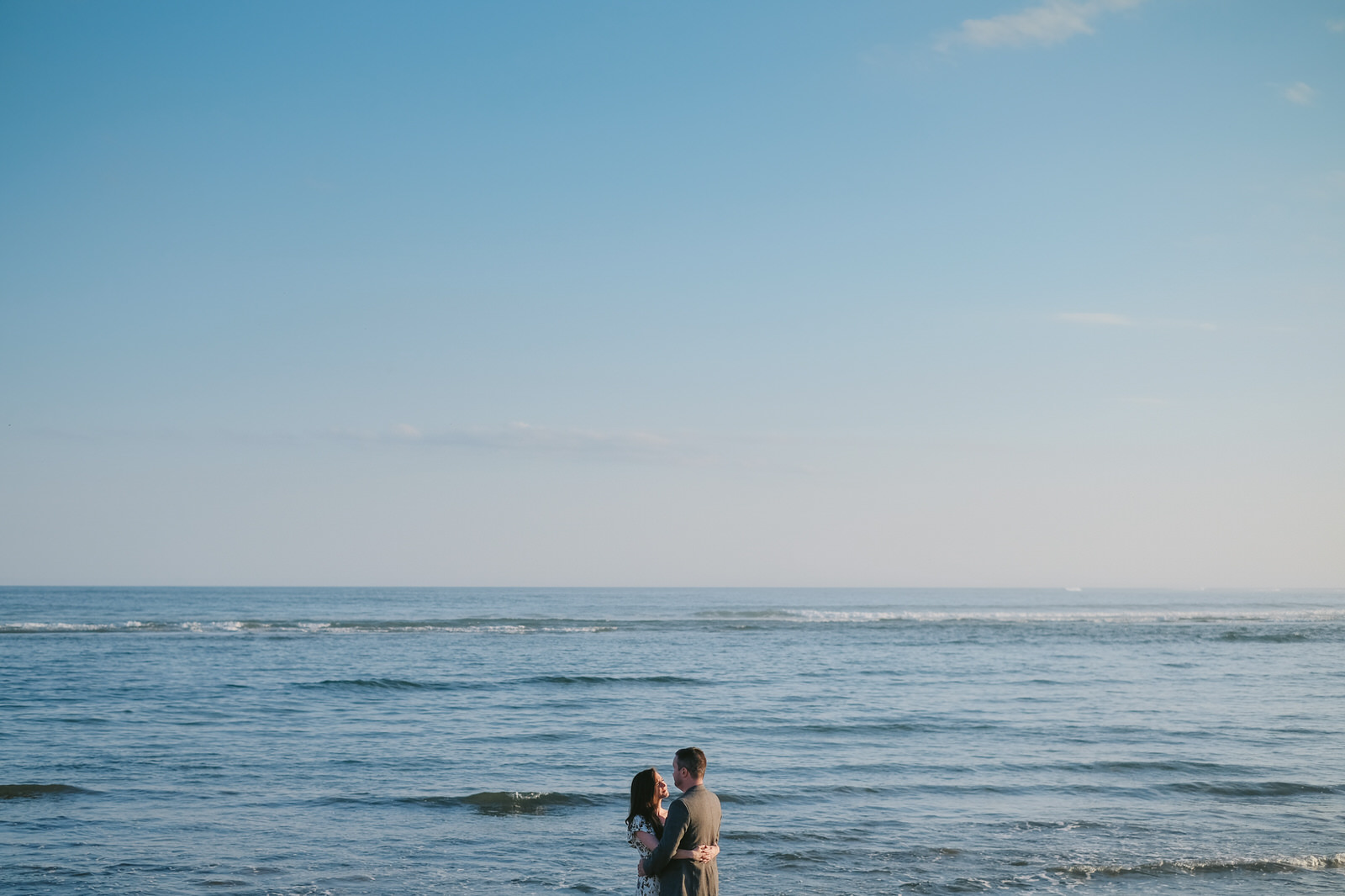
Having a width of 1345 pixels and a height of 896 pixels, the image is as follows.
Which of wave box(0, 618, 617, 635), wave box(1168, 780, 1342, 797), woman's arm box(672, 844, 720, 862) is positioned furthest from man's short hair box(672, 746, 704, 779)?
wave box(0, 618, 617, 635)

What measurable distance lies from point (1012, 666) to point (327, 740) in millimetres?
21486

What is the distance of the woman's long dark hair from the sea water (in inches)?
171

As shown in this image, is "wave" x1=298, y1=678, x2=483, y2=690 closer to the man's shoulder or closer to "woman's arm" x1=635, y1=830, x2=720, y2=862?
"woman's arm" x1=635, y1=830, x2=720, y2=862

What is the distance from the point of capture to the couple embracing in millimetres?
5559

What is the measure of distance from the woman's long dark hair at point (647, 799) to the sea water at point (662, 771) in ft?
14.3

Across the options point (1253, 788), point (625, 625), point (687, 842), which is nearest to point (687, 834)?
point (687, 842)

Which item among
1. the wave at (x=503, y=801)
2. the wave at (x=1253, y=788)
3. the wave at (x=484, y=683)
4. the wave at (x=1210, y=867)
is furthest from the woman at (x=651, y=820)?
the wave at (x=484, y=683)

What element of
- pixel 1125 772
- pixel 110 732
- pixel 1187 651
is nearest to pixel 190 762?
pixel 110 732

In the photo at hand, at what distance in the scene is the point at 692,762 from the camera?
5660 mm

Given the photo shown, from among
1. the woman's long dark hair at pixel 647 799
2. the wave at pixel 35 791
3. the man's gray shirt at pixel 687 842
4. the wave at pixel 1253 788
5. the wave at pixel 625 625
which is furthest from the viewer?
the wave at pixel 625 625

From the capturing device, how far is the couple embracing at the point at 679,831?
5.56 meters

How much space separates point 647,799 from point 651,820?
0.17 meters

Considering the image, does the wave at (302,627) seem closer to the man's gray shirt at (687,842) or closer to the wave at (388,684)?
the wave at (388,684)

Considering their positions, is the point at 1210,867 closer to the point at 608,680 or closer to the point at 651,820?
the point at 651,820
